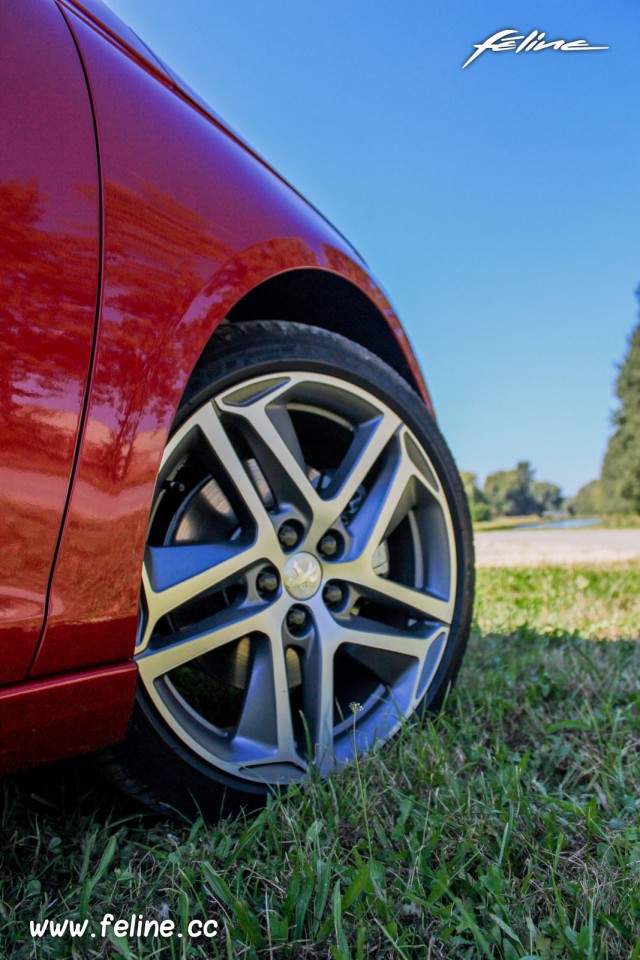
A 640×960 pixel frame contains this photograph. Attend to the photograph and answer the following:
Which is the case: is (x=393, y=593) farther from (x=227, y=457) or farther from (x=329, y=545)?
(x=227, y=457)

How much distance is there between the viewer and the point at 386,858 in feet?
3.32

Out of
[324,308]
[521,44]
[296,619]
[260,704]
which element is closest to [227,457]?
[296,619]

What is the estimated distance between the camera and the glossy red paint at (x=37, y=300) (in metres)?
0.84

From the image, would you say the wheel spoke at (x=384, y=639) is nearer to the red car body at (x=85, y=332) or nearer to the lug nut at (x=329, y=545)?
the lug nut at (x=329, y=545)

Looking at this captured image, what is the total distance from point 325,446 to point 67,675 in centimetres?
90

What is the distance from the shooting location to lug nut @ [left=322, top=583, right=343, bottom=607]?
136 cm

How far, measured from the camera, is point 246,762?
119 cm

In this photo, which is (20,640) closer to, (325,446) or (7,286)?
(7,286)

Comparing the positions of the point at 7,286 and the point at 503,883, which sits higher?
the point at 7,286

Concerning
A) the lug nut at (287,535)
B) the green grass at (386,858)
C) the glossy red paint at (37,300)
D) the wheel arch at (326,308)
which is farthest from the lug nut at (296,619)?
the wheel arch at (326,308)

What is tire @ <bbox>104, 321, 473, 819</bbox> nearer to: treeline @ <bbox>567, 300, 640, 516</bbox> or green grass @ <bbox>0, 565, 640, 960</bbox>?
green grass @ <bbox>0, 565, 640, 960</bbox>

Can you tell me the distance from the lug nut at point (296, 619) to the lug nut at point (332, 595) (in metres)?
0.07

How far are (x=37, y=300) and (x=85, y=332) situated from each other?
0.07m

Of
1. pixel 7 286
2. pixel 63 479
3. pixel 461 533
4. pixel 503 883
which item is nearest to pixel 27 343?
pixel 7 286
